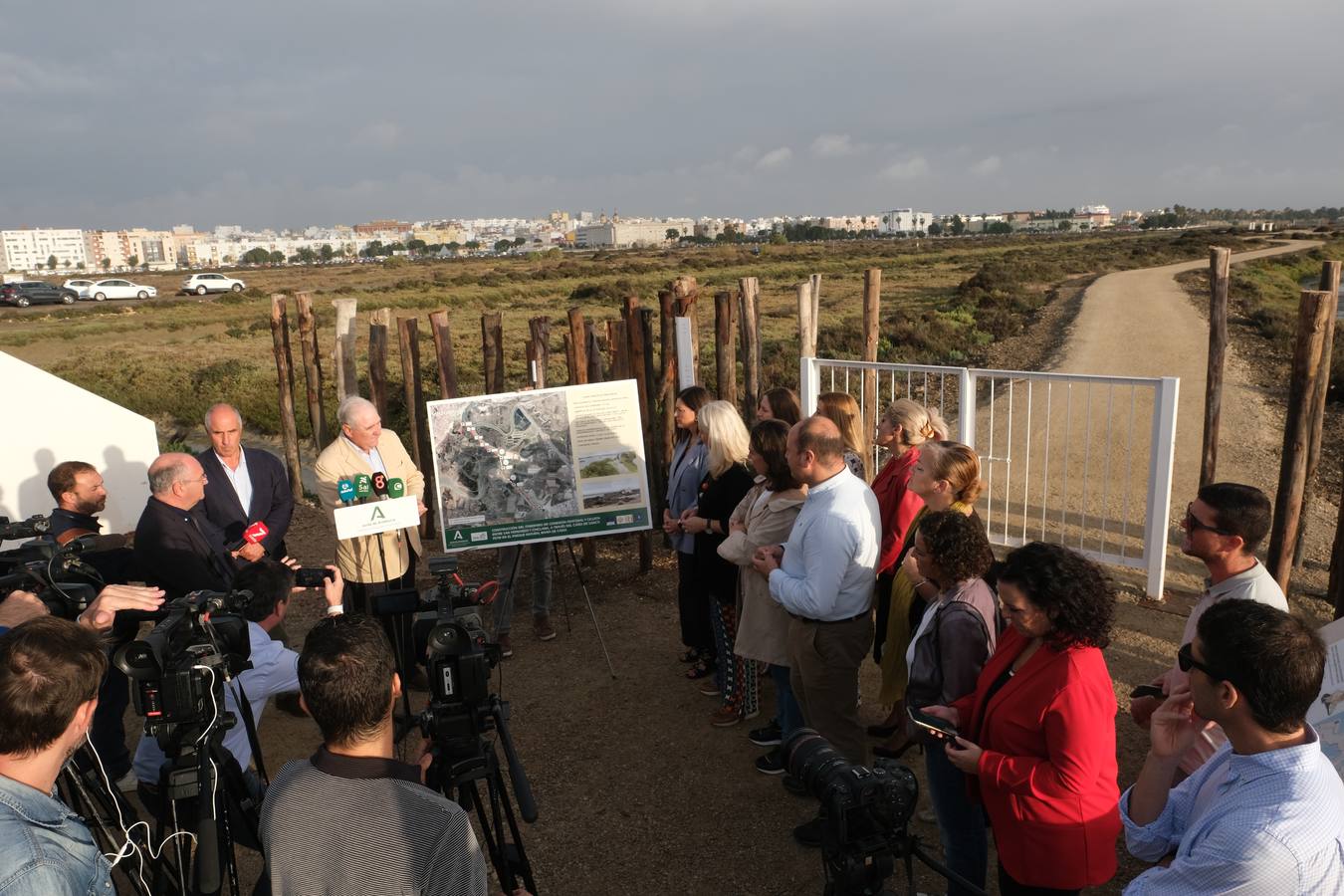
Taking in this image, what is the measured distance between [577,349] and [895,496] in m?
4.14

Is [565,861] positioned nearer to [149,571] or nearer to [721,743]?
[721,743]

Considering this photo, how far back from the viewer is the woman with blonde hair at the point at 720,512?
4988 mm

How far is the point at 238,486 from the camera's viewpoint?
5664 mm

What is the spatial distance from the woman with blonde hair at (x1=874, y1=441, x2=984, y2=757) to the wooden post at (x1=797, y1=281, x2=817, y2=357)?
4.07 metres

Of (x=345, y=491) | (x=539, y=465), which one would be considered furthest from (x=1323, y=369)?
(x=345, y=491)

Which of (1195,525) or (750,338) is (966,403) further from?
(1195,525)

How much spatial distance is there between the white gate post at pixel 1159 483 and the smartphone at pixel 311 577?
562cm

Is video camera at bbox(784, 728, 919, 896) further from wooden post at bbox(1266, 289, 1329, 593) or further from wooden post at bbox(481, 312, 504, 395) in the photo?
wooden post at bbox(481, 312, 504, 395)

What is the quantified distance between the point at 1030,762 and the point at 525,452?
453 centimetres

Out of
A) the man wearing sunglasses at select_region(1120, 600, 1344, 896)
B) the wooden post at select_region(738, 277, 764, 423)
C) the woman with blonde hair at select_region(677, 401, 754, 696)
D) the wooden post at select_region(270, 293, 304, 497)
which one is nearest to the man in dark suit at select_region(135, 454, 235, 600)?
the woman with blonde hair at select_region(677, 401, 754, 696)

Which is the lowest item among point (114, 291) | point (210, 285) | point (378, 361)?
point (378, 361)

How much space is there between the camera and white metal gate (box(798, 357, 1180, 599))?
643 centimetres

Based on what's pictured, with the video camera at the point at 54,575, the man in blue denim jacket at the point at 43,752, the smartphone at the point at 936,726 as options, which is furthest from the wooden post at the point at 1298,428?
the video camera at the point at 54,575

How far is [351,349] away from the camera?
30.2 ft
